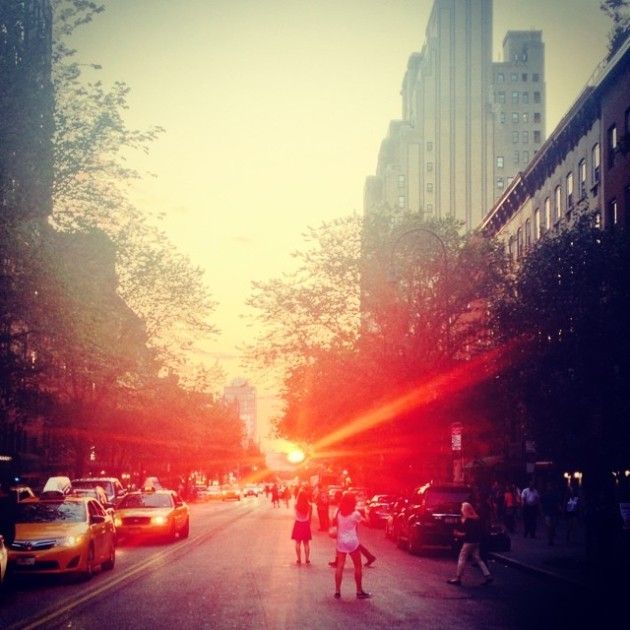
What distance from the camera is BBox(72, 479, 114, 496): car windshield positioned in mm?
43750

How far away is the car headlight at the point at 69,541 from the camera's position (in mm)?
20094

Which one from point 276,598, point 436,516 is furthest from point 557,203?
point 276,598

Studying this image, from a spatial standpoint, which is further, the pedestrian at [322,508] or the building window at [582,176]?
the building window at [582,176]

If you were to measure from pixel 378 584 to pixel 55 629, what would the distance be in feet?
26.8

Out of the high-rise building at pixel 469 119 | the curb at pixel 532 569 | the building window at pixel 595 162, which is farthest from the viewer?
the high-rise building at pixel 469 119

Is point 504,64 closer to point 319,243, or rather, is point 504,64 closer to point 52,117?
point 319,243

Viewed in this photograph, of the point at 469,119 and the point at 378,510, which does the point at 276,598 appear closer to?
the point at 378,510

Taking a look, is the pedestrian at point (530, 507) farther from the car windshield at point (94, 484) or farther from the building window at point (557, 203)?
the building window at point (557, 203)

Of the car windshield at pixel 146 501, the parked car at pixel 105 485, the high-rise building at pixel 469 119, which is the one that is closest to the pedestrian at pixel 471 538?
the car windshield at pixel 146 501

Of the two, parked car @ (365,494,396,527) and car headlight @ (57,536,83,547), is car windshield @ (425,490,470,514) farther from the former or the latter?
parked car @ (365,494,396,527)

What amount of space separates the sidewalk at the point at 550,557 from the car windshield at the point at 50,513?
943 centimetres

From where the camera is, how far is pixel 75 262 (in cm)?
2973

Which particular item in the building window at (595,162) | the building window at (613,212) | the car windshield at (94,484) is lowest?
the car windshield at (94,484)

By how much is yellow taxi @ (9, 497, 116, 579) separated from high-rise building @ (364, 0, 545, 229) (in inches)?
5178
